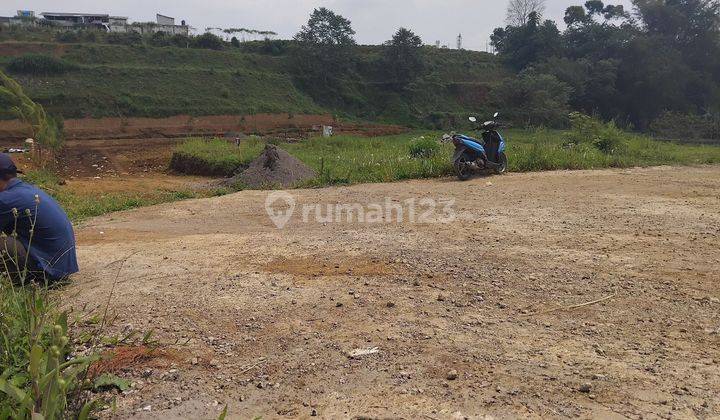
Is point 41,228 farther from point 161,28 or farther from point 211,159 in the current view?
point 161,28

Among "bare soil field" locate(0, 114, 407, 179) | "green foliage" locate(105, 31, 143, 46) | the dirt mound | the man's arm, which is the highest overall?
"green foliage" locate(105, 31, 143, 46)

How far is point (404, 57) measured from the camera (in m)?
40.9

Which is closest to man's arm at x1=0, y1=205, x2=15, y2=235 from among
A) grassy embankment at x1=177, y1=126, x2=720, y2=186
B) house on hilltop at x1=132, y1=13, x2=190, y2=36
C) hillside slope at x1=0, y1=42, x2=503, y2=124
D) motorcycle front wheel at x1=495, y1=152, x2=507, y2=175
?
grassy embankment at x1=177, y1=126, x2=720, y2=186

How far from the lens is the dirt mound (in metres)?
11.9

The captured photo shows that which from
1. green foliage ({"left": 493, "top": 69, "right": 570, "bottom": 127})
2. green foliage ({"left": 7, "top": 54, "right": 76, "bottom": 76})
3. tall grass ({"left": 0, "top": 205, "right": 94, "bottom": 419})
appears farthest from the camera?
green foliage ({"left": 7, "top": 54, "right": 76, "bottom": 76})

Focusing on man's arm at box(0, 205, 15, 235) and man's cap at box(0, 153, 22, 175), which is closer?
man's arm at box(0, 205, 15, 235)

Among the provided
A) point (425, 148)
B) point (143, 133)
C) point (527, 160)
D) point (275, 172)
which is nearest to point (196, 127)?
point (143, 133)

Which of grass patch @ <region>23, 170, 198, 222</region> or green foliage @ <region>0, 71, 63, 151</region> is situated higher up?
green foliage @ <region>0, 71, 63, 151</region>

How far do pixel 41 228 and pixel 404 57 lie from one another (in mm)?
38483

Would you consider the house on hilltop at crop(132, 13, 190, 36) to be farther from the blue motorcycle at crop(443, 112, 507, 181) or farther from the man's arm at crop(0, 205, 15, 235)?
the man's arm at crop(0, 205, 15, 235)

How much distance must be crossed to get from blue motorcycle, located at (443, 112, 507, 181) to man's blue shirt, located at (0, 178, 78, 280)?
691cm

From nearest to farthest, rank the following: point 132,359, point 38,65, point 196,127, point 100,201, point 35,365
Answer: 1. point 35,365
2. point 132,359
3. point 100,201
4. point 196,127
5. point 38,65

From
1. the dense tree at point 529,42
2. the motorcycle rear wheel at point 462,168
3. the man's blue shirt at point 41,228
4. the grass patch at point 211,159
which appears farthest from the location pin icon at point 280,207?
the dense tree at point 529,42

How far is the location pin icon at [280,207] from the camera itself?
7392 millimetres
